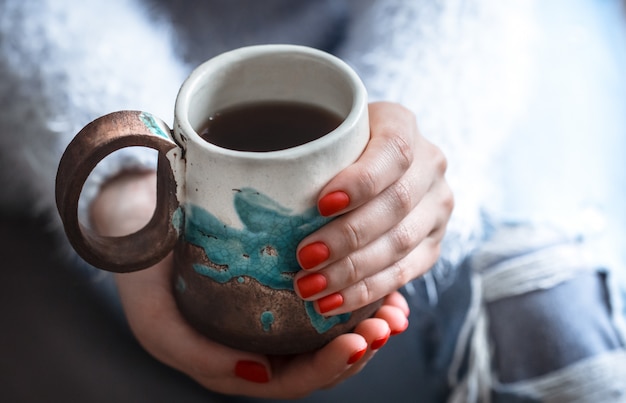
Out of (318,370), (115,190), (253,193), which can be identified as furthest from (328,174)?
(115,190)

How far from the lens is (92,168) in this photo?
0.46 meters

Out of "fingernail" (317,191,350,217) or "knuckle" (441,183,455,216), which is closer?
"fingernail" (317,191,350,217)

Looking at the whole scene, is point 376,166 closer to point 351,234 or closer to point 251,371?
point 351,234

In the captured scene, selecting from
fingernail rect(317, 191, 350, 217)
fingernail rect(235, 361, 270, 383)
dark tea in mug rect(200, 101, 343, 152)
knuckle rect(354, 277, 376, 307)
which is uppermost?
dark tea in mug rect(200, 101, 343, 152)

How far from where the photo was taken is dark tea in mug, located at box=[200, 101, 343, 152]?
0.51 metres

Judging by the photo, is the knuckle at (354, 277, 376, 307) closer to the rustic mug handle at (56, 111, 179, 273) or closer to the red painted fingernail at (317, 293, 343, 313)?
the red painted fingernail at (317, 293, 343, 313)

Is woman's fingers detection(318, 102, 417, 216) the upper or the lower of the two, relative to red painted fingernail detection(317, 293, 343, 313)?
upper

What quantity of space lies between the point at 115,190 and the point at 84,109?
91mm

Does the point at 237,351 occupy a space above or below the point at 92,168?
below

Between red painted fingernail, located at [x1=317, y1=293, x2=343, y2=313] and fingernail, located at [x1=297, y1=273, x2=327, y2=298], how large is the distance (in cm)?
2

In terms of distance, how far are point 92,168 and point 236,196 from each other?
9 centimetres

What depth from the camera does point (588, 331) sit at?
0.72 metres

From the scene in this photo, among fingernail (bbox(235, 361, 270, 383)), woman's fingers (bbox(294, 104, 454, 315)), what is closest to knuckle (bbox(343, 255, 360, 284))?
woman's fingers (bbox(294, 104, 454, 315))

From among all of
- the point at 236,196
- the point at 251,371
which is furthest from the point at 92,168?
the point at 251,371
